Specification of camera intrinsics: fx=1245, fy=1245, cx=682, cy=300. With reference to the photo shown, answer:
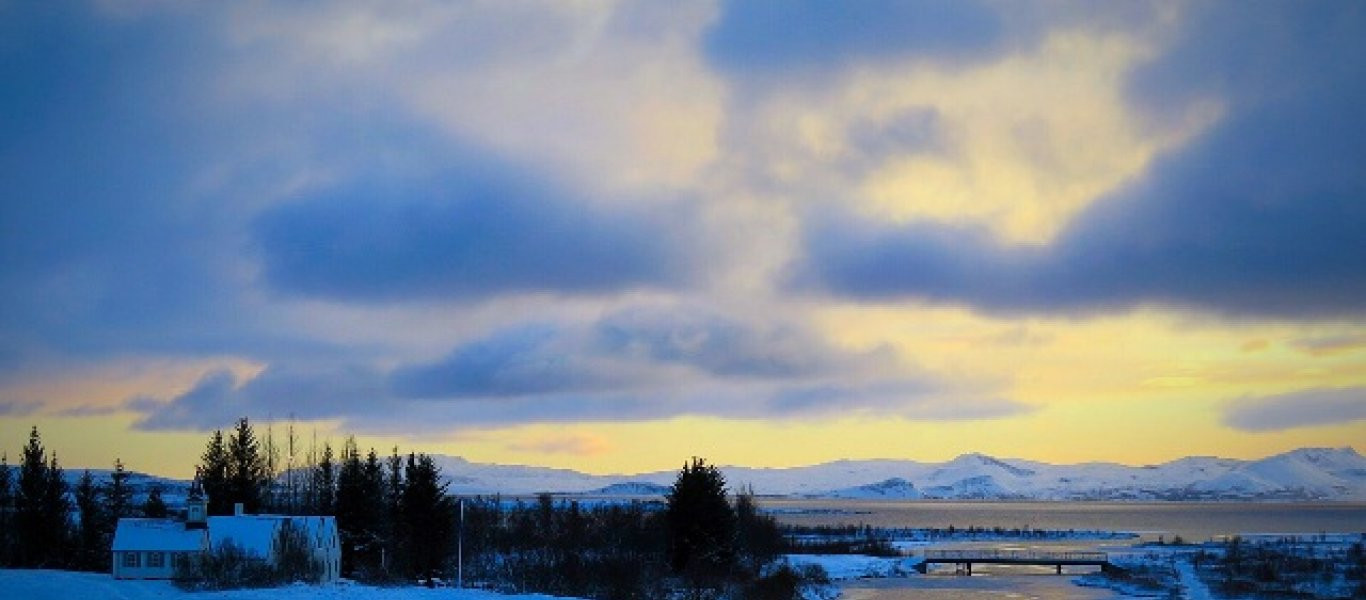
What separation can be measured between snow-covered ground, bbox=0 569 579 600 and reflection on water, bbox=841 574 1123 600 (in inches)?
1344

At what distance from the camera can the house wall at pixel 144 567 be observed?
6556 cm

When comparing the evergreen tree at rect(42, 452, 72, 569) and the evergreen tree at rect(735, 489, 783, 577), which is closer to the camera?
the evergreen tree at rect(42, 452, 72, 569)

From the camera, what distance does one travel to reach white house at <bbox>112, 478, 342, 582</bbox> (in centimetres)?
6594

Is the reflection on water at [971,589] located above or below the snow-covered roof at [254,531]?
below

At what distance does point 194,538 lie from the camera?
66875mm

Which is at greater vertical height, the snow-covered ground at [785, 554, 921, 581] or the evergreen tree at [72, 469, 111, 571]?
the evergreen tree at [72, 469, 111, 571]

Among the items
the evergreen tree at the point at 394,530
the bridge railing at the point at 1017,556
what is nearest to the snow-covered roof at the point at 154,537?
the evergreen tree at the point at 394,530

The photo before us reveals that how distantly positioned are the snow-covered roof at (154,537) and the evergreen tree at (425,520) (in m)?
14.3

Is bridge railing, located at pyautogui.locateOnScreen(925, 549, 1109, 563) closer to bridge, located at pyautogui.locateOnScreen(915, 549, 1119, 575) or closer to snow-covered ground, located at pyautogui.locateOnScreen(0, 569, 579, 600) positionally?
bridge, located at pyautogui.locateOnScreen(915, 549, 1119, 575)

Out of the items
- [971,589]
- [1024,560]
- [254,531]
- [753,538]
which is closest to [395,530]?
[254,531]

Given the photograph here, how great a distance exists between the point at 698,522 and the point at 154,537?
30500mm

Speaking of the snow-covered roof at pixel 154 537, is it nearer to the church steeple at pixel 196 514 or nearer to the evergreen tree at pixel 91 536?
the church steeple at pixel 196 514

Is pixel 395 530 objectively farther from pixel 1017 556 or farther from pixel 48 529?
pixel 1017 556

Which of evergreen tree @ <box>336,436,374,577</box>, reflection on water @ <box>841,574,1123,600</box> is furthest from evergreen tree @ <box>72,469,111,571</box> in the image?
reflection on water @ <box>841,574,1123,600</box>
